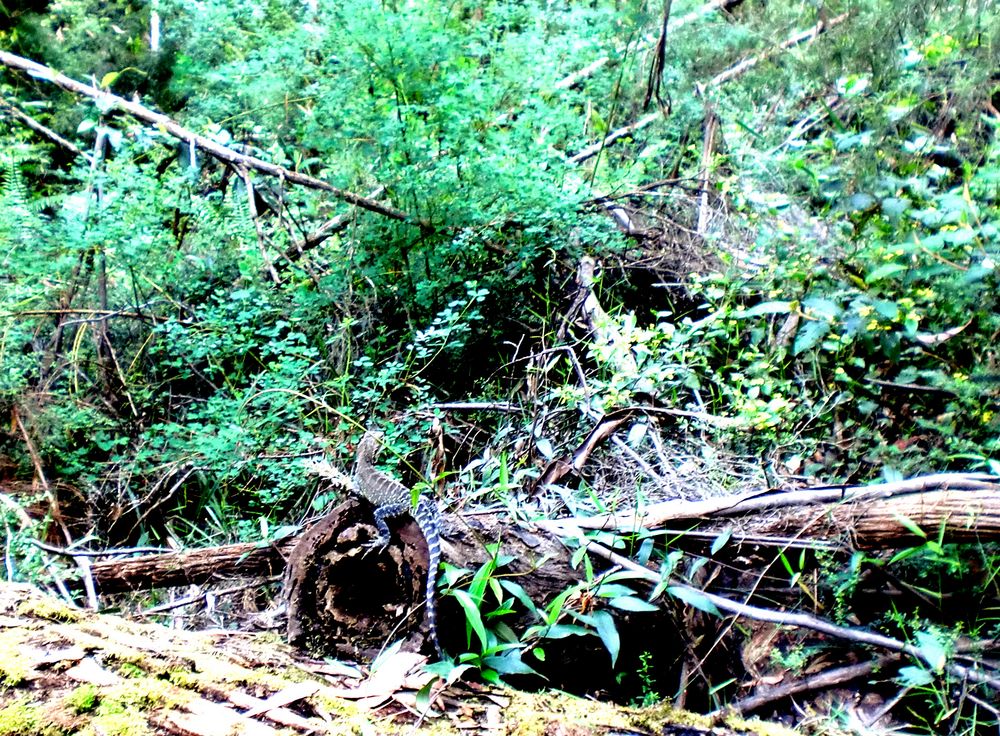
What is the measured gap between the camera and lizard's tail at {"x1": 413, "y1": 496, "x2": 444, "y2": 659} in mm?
2730

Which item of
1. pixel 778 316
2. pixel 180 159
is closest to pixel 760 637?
pixel 778 316

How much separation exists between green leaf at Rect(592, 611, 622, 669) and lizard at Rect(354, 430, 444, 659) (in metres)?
0.56

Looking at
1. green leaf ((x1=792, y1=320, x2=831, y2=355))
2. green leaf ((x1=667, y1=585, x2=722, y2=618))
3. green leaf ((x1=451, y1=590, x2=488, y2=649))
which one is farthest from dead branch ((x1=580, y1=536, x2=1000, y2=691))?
green leaf ((x1=792, y1=320, x2=831, y2=355))

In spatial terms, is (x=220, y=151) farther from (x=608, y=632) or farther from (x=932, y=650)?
(x=932, y=650)

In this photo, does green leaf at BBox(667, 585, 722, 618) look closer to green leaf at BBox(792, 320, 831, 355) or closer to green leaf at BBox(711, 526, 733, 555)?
green leaf at BBox(711, 526, 733, 555)

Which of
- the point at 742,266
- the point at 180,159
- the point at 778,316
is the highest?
the point at 180,159

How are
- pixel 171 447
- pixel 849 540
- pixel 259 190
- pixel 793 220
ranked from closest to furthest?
pixel 849 540 → pixel 171 447 → pixel 793 220 → pixel 259 190

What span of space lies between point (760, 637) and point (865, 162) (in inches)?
104

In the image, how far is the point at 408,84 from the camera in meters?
5.12

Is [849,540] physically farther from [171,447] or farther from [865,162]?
[171,447]

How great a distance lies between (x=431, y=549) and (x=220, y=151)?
11.9ft

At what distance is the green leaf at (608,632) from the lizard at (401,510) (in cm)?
56

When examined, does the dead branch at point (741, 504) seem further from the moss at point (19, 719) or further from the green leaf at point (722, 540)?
the moss at point (19, 719)

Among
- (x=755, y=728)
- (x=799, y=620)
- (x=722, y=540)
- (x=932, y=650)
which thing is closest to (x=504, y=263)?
(x=722, y=540)
